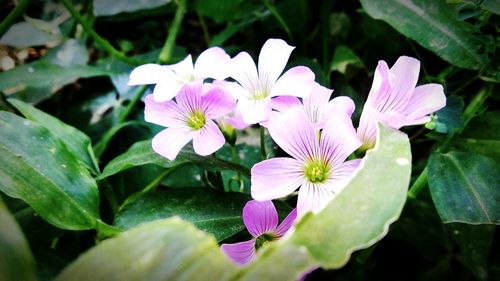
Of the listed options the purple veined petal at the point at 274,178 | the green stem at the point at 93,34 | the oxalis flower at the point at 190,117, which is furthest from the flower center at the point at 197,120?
the green stem at the point at 93,34

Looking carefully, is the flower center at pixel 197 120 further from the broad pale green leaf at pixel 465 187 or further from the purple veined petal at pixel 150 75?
the broad pale green leaf at pixel 465 187

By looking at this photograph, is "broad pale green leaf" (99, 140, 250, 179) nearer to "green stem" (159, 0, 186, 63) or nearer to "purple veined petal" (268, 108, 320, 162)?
"purple veined petal" (268, 108, 320, 162)

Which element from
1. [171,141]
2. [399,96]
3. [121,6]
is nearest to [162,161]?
[171,141]

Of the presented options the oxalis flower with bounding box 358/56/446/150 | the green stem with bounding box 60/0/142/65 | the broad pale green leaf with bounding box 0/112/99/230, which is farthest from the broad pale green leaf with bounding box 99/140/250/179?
the green stem with bounding box 60/0/142/65

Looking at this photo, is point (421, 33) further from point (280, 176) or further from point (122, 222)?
point (122, 222)

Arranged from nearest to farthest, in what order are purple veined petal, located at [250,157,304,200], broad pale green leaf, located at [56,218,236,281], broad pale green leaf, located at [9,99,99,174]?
broad pale green leaf, located at [56,218,236,281], purple veined petal, located at [250,157,304,200], broad pale green leaf, located at [9,99,99,174]

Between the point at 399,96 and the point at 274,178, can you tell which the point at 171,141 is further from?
the point at 399,96
